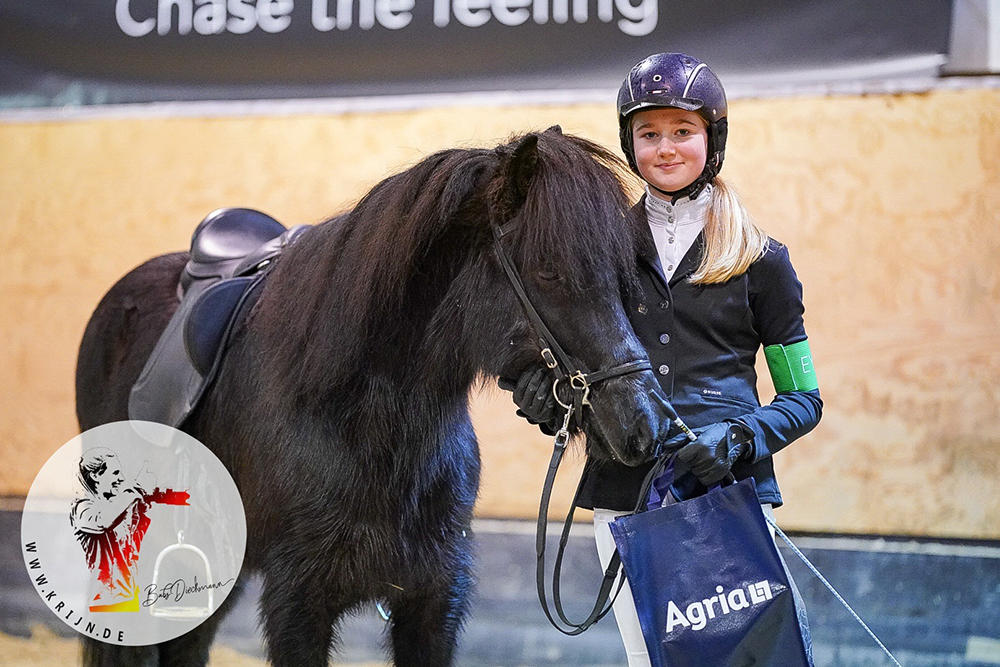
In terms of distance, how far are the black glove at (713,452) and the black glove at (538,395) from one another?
198 millimetres

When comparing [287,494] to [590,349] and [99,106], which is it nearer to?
[590,349]

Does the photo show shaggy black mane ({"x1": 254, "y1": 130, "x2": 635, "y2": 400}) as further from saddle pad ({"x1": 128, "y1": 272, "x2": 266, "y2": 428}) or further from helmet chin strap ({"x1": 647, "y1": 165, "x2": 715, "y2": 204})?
saddle pad ({"x1": 128, "y1": 272, "x2": 266, "y2": 428})

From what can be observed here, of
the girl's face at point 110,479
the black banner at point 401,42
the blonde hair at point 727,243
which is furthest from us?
the black banner at point 401,42

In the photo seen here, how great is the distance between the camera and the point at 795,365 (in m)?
1.39

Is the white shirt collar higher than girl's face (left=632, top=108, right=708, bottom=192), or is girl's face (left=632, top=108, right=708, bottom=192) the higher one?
girl's face (left=632, top=108, right=708, bottom=192)

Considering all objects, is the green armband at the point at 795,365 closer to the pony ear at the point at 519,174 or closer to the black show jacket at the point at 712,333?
the black show jacket at the point at 712,333

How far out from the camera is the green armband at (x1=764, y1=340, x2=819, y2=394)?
1386mm

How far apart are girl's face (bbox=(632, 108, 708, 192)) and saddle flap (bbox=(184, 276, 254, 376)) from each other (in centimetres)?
92

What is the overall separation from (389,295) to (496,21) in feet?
5.13

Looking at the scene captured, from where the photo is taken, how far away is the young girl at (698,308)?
4.45ft

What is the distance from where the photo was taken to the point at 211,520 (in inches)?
71.0

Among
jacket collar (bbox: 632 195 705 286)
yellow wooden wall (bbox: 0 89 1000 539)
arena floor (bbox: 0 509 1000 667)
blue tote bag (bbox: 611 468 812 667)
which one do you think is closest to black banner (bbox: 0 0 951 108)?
yellow wooden wall (bbox: 0 89 1000 539)

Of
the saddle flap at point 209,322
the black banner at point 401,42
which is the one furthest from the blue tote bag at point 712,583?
the black banner at point 401,42

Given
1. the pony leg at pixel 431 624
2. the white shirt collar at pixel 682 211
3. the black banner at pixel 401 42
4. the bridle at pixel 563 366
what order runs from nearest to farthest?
the bridle at pixel 563 366 → the white shirt collar at pixel 682 211 → the pony leg at pixel 431 624 → the black banner at pixel 401 42
